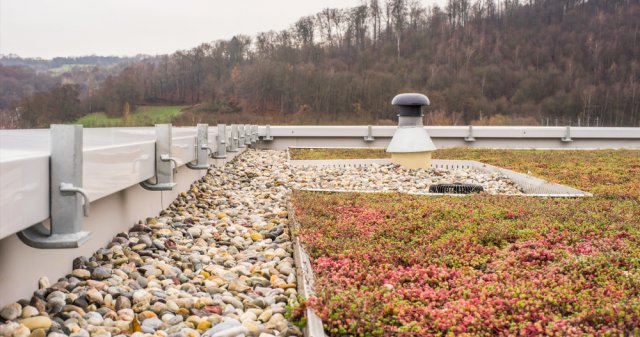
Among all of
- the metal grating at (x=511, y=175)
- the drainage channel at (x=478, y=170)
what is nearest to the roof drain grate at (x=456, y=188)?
the drainage channel at (x=478, y=170)

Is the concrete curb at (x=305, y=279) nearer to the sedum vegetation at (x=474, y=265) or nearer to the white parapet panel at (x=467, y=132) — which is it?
the sedum vegetation at (x=474, y=265)

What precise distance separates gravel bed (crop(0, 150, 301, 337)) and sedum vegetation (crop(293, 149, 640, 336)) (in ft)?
1.23

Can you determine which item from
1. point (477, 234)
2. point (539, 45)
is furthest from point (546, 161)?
point (539, 45)

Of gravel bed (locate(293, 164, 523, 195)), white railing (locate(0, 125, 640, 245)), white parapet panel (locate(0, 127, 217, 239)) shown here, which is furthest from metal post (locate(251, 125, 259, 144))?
white parapet panel (locate(0, 127, 217, 239))

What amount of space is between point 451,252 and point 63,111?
32.1ft

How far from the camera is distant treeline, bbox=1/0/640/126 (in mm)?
51750

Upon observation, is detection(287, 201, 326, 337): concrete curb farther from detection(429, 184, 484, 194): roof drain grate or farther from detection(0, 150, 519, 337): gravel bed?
detection(429, 184, 484, 194): roof drain grate

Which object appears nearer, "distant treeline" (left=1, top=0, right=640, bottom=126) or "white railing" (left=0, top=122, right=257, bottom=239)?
"white railing" (left=0, top=122, right=257, bottom=239)

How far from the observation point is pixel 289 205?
22.6 ft

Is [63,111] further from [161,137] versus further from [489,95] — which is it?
[489,95]

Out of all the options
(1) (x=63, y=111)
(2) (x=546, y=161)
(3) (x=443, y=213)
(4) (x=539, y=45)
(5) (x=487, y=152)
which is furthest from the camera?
(4) (x=539, y=45)

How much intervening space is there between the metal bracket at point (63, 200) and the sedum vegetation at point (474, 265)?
4.41 ft

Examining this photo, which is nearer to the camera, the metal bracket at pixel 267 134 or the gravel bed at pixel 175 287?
the gravel bed at pixel 175 287

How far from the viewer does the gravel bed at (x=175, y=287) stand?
Answer: 296 cm
